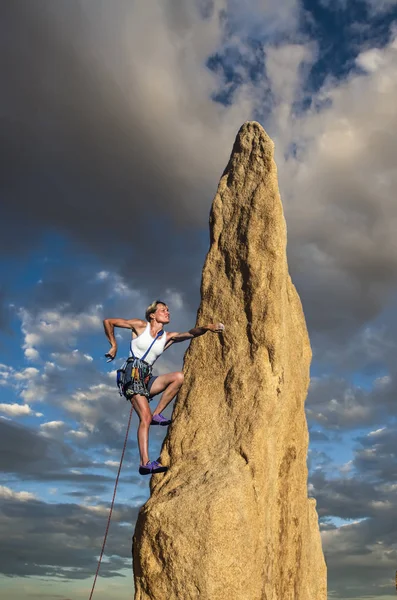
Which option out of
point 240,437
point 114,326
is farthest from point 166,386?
point 240,437

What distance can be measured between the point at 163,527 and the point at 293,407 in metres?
3.47

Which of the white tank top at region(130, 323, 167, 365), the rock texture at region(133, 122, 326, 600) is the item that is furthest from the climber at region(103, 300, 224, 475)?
the rock texture at region(133, 122, 326, 600)

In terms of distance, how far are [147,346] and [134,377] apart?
0.58m

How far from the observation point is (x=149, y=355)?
36.9 feet

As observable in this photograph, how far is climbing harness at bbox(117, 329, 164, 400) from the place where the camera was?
36.1ft

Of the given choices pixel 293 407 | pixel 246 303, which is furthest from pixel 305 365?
pixel 246 303

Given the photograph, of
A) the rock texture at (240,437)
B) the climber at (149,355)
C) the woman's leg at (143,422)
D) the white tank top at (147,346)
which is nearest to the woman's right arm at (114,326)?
the climber at (149,355)

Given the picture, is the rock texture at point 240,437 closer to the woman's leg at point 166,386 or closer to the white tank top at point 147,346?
the woman's leg at point 166,386

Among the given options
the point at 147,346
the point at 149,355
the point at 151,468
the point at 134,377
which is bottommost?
the point at 151,468

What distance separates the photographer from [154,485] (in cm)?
1048

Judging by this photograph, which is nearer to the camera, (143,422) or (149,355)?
(143,422)

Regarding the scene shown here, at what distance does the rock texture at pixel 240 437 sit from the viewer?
9.05 meters

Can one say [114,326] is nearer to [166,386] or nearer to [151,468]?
[166,386]

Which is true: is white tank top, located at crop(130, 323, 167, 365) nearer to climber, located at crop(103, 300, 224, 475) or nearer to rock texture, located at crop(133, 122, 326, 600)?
climber, located at crop(103, 300, 224, 475)
